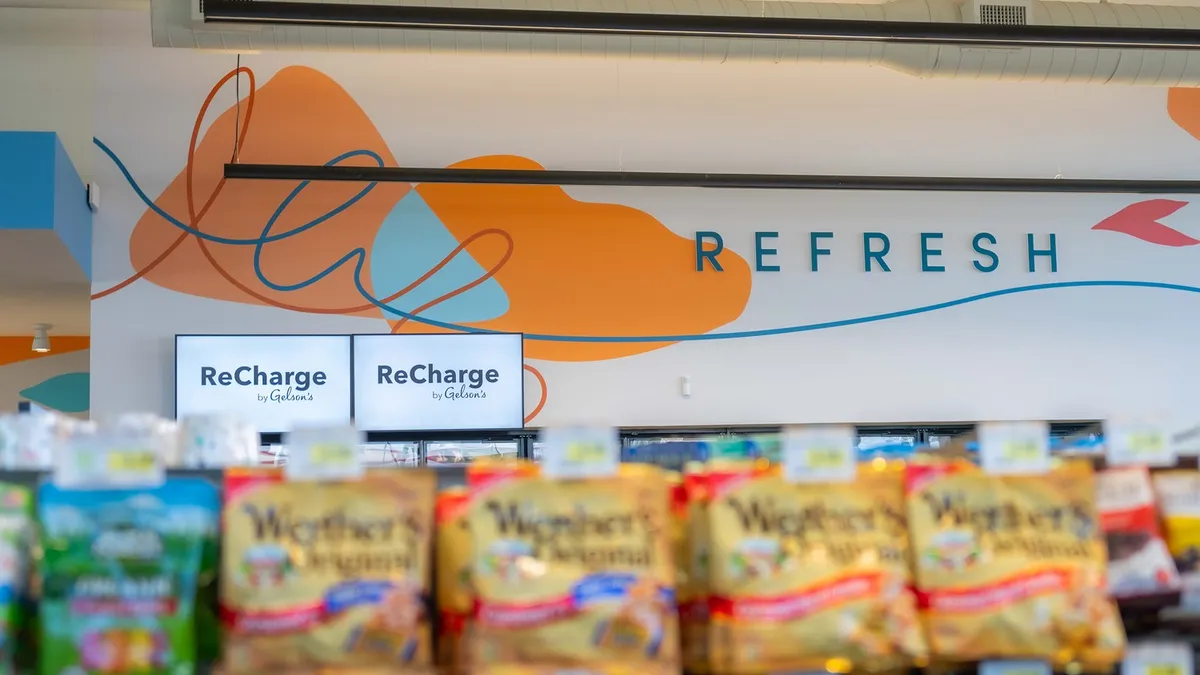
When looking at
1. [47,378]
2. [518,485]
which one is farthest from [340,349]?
[518,485]

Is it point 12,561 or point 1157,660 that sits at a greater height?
point 12,561

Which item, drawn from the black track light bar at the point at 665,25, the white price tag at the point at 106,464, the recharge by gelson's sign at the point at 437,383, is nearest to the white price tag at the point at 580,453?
the white price tag at the point at 106,464

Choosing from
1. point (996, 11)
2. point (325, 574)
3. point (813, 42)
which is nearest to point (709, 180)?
point (813, 42)

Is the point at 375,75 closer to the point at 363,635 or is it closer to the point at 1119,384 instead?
the point at 1119,384

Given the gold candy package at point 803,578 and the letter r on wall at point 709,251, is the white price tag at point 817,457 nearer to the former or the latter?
the gold candy package at point 803,578

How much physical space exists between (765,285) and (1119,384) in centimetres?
257

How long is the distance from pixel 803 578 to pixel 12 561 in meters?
1.22

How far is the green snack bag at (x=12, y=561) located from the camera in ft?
5.94

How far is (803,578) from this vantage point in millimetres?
1897

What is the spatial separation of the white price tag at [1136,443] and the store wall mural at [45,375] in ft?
33.2

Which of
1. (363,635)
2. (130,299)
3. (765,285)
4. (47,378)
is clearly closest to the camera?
(363,635)

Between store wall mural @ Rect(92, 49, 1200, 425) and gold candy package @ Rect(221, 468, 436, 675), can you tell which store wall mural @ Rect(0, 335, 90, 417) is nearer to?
store wall mural @ Rect(92, 49, 1200, 425)

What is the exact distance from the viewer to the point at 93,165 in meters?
7.67

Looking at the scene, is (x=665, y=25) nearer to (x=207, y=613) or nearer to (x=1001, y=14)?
(x=1001, y=14)
